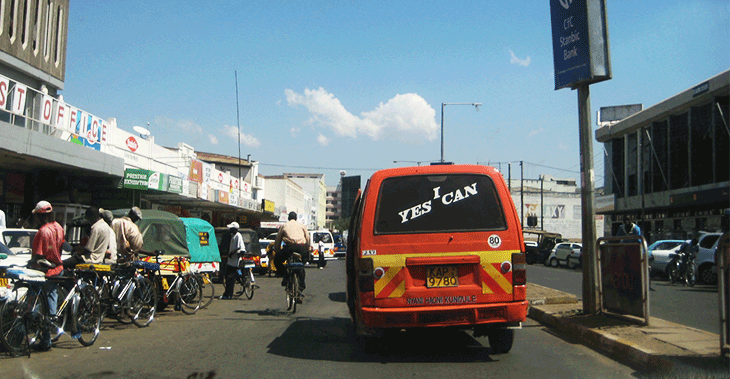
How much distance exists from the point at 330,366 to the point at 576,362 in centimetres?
252

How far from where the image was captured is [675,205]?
115ft

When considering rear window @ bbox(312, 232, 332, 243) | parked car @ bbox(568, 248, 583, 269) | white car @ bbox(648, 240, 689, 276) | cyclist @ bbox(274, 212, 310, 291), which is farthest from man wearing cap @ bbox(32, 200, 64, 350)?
parked car @ bbox(568, 248, 583, 269)

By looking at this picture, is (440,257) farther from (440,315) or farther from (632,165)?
(632,165)

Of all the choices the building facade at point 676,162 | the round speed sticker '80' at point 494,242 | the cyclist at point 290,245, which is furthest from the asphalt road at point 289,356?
the building facade at point 676,162

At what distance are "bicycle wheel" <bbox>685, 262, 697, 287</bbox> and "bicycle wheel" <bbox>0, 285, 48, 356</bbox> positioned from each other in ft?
60.5

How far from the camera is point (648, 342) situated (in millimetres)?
6910

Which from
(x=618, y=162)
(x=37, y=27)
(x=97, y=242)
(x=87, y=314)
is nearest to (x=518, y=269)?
(x=87, y=314)

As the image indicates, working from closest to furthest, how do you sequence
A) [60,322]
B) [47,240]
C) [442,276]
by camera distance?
[442,276] → [60,322] → [47,240]

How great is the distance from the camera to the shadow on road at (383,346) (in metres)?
6.86

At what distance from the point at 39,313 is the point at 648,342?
6515 mm

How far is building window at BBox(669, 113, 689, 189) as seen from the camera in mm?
34938

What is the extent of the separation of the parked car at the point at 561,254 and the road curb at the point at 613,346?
91.5ft

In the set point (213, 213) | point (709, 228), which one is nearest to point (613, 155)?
point (709, 228)

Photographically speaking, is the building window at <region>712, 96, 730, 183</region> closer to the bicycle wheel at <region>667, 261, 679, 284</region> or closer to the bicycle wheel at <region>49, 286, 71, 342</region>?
the bicycle wheel at <region>667, 261, 679, 284</region>
